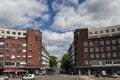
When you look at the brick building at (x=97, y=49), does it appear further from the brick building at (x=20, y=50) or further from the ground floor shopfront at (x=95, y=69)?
the brick building at (x=20, y=50)

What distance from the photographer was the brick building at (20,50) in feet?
319

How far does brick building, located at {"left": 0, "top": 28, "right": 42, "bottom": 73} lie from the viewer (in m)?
97.4

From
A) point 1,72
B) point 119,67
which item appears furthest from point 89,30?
point 1,72

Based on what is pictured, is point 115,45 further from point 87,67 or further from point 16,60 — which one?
point 16,60

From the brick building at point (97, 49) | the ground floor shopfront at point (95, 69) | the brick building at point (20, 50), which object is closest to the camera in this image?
the brick building at point (20, 50)

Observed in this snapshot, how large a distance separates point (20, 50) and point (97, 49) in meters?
38.8

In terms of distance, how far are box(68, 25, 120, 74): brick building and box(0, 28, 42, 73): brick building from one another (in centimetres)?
2243

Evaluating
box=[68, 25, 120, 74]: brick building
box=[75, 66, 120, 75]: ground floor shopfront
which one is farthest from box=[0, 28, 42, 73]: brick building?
box=[75, 66, 120, 75]: ground floor shopfront

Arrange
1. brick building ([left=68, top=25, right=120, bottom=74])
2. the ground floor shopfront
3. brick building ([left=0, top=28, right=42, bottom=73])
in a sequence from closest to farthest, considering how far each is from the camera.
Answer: brick building ([left=0, top=28, right=42, bottom=73]) < the ground floor shopfront < brick building ([left=68, top=25, right=120, bottom=74])

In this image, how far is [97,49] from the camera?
104125mm

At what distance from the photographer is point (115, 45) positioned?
9994cm

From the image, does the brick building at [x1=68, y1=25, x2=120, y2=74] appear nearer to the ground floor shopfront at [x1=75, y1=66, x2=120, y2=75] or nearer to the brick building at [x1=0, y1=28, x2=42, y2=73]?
the ground floor shopfront at [x1=75, y1=66, x2=120, y2=75]

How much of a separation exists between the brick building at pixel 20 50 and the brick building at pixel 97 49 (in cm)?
2243

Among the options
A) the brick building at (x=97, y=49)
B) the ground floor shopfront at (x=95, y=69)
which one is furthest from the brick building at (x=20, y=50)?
the ground floor shopfront at (x=95, y=69)
